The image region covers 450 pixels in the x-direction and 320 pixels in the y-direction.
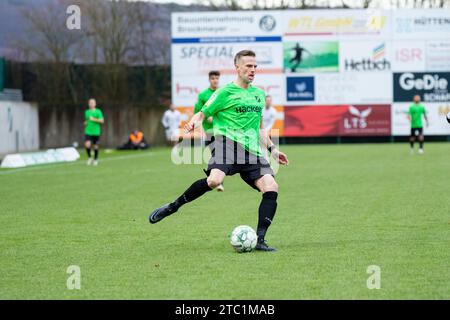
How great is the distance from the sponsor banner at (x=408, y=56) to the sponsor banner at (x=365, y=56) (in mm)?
322

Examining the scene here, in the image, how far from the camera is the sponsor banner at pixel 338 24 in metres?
43.2

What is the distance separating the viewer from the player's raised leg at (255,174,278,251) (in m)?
9.54

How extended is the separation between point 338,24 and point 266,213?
114 feet

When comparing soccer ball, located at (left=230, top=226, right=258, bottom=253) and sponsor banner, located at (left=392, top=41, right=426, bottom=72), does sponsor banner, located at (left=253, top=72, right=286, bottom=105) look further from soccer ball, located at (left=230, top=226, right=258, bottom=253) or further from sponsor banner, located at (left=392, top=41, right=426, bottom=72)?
soccer ball, located at (left=230, top=226, right=258, bottom=253)

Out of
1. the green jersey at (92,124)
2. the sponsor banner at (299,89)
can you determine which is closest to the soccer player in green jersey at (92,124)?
the green jersey at (92,124)

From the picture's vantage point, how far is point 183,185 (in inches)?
771

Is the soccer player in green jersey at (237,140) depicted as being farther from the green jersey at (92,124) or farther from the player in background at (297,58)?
the player in background at (297,58)

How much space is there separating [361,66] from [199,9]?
12.6 metres

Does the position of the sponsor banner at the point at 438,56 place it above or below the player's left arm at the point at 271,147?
above

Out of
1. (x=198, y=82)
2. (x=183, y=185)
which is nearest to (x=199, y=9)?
(x=198, y=82)

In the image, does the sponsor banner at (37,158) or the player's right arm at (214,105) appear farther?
the sponsor banner at (37,158)

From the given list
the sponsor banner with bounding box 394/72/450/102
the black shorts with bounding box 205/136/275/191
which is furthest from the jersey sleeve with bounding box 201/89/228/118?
the sponsor banner with bounding box 394/72/450/102
